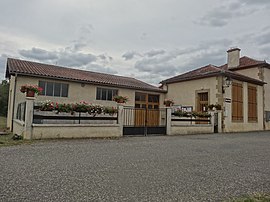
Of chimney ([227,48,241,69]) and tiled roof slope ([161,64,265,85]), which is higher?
chimney ([227,48,241,69])

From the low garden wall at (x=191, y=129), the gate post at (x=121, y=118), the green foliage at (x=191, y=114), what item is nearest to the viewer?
the gate post at (x=121, y=118)

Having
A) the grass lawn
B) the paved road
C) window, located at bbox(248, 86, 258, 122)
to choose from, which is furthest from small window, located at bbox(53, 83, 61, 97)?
window, located at bbox(248, 86, 258, 122)

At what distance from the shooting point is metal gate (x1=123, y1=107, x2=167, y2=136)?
11962mm

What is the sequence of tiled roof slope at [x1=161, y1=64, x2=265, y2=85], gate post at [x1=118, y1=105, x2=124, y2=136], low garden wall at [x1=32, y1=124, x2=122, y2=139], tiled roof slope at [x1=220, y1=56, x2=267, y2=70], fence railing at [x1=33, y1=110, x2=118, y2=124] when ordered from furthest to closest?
tiled roof slope at [x1=220, y1=56, x2=267, y2=70], tiled roof slope at [x1=161, y1=64, x2=265, y2=85], gate post at [x1=118, y1=105, x2=124, y2=136], fence railing at [x1=33, y1=110, x2=118, y2=124], low garden wall at [x1=32, y1=124, x2=122, y2=139]

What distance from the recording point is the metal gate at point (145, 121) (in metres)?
12.0

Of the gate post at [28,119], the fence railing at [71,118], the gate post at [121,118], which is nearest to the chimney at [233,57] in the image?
the gate post at [121,118]

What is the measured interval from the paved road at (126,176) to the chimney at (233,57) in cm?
1640

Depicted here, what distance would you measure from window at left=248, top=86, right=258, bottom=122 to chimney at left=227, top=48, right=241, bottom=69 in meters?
3.24

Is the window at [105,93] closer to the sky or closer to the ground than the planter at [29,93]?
closer to the sky

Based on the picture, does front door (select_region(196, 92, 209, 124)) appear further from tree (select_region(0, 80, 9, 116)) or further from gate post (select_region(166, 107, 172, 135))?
tree (select_region(0, 80, 9, 116))

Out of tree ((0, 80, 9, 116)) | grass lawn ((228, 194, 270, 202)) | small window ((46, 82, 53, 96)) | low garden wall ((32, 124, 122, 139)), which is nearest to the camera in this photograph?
grass lawn ((228, 194, 270, 202))

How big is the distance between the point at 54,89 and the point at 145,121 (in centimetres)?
637

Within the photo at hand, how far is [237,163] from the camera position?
5.91 meters

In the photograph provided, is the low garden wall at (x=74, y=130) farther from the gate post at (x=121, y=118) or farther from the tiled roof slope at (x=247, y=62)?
the tiled roof slope at (x=247, y=62)
